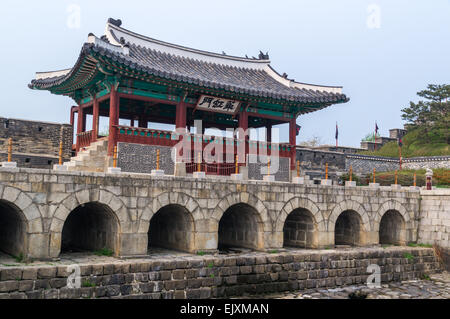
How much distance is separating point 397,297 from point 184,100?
1077 cm

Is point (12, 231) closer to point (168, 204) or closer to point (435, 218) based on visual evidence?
point (168, 204)

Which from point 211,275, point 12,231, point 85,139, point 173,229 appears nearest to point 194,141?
point 173,229

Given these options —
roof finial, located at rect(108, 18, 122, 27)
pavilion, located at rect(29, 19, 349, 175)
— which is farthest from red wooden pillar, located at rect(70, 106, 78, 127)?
roof finial, located at rect(108, 18, 122, 27)

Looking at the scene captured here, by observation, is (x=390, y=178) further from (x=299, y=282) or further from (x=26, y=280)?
(x=26, y=280)

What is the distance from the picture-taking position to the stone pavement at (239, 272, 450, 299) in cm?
1484

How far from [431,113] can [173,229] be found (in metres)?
29.9

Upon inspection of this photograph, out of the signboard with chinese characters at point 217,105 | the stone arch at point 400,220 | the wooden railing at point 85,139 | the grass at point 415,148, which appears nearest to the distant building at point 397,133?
the grass at point 415,148

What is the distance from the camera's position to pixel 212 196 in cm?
1529

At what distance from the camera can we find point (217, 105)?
748 inches

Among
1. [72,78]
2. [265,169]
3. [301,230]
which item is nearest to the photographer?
[72,78]

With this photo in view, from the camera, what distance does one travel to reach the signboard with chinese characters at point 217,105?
60.7 ft

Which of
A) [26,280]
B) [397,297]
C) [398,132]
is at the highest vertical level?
[398,132]

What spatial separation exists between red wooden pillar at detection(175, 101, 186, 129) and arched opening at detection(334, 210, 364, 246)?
8.15 metres
